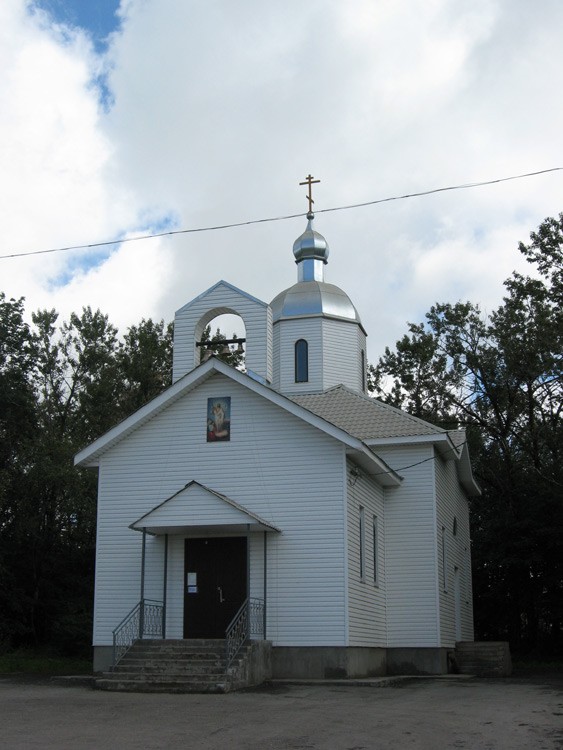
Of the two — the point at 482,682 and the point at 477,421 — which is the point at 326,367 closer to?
the point at 482,682

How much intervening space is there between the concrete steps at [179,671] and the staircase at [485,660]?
8.24 metres

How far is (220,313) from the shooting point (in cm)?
2286

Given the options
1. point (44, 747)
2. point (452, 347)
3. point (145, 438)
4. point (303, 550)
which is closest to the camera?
point (44, 747)

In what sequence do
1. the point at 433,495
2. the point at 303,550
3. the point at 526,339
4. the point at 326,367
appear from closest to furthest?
1. the point at 303,550
2. the point at 433,495
3. the point at 326,367
4. the point at 526,339

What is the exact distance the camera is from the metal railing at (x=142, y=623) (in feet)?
62.0

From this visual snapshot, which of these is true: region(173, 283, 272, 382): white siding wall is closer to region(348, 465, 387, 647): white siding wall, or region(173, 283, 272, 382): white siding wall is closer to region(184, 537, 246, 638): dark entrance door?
region(348, 465, 387, 647): white siding wall

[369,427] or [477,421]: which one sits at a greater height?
[477,421]

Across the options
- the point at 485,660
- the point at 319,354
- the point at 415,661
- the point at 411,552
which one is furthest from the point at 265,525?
the point at 319,354

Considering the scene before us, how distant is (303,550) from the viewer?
19141mm

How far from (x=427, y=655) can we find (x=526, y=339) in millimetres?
14555

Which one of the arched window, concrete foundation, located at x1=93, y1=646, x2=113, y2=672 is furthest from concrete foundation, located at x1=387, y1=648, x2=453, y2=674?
the arched window

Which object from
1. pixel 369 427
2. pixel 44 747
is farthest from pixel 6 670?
pixel 44 747

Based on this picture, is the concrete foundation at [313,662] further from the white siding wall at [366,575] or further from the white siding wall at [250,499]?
the white siding wall at [366,575]

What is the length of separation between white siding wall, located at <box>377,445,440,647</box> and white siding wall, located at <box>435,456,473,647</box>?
→ 50cm
